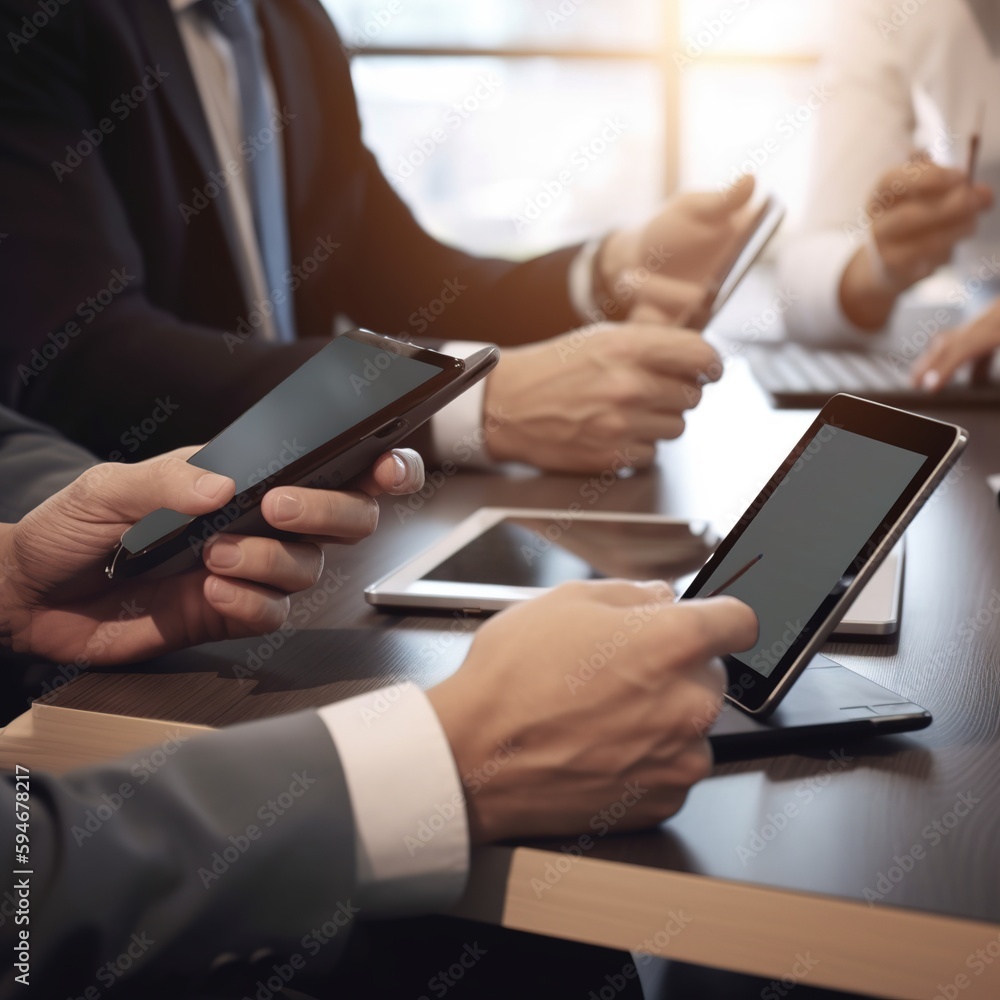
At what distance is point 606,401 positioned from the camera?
3.25ft

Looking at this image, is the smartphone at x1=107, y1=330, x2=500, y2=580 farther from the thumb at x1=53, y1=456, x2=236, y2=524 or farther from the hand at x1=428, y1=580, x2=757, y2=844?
the hand at x1=428, y1=580, x2=757, y2=844

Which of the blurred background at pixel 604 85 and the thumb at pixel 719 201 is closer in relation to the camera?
the thumb at pixel 719 201

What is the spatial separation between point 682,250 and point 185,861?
1.02 meters

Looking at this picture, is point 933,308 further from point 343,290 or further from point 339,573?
point 339,573

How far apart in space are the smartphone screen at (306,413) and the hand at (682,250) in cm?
62

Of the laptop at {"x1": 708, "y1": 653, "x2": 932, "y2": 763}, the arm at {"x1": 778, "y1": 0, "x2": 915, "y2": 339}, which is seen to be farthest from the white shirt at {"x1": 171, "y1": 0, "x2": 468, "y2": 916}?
the arm at {"x1": 778, "y1": 0, "x2": 915, "y2": 339}

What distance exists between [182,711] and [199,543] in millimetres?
100

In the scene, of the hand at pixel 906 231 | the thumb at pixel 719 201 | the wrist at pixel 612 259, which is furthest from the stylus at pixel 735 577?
the hand at pixel 906 231

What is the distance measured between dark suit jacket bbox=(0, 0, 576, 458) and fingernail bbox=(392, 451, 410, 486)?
402 mm

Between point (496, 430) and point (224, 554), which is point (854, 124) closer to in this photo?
point (496, 430)

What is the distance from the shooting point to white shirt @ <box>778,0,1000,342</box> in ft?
6.56

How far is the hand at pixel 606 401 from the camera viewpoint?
99 cm

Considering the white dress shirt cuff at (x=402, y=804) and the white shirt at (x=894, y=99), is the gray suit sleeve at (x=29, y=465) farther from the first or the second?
the white shirt at (x=894, y=99)

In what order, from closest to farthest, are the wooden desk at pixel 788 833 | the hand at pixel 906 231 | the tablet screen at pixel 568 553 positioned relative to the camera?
the wooden desk at pixel 788 833, the tablet screen at pixel 568 553, the hand at pixel 906 231
